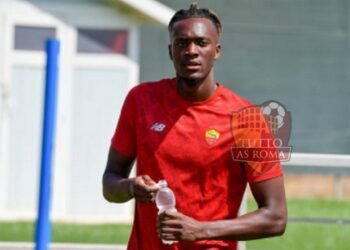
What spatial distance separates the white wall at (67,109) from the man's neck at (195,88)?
8761 mm

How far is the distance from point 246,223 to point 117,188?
49 centimetres

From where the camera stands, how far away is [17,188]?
12.6m

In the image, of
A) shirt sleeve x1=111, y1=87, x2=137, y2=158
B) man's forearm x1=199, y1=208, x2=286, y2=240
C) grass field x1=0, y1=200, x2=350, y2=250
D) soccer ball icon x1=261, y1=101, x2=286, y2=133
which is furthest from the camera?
grass field x1=0, y1=200, x2=350, y2=250

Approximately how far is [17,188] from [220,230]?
916 centimetres

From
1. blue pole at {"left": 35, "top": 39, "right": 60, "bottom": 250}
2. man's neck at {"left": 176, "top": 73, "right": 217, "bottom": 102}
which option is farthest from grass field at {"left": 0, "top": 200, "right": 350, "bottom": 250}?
man's neck at {"left": 176, "top": 73, "right": 217, "bottom": 102}

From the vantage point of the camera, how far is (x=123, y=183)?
3850mm

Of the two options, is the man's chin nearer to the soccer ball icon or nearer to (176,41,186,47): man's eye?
(176,41,186,47): man's eye

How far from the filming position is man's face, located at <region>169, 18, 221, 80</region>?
3775 mm

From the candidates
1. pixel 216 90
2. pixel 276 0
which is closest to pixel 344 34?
pixel 276 0

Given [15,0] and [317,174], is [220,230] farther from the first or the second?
[317,174]

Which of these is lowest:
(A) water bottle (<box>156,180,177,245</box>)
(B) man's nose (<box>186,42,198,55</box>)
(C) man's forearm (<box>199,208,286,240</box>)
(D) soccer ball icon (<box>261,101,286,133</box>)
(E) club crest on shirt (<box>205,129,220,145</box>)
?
(C) man's forearm (<box>199,208,286,240</box>)

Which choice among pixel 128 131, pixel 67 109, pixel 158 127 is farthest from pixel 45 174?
pixel 67 109

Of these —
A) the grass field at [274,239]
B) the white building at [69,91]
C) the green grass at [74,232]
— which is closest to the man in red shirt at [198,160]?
the grass field at [274,239]

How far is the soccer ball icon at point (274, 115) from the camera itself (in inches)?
183
